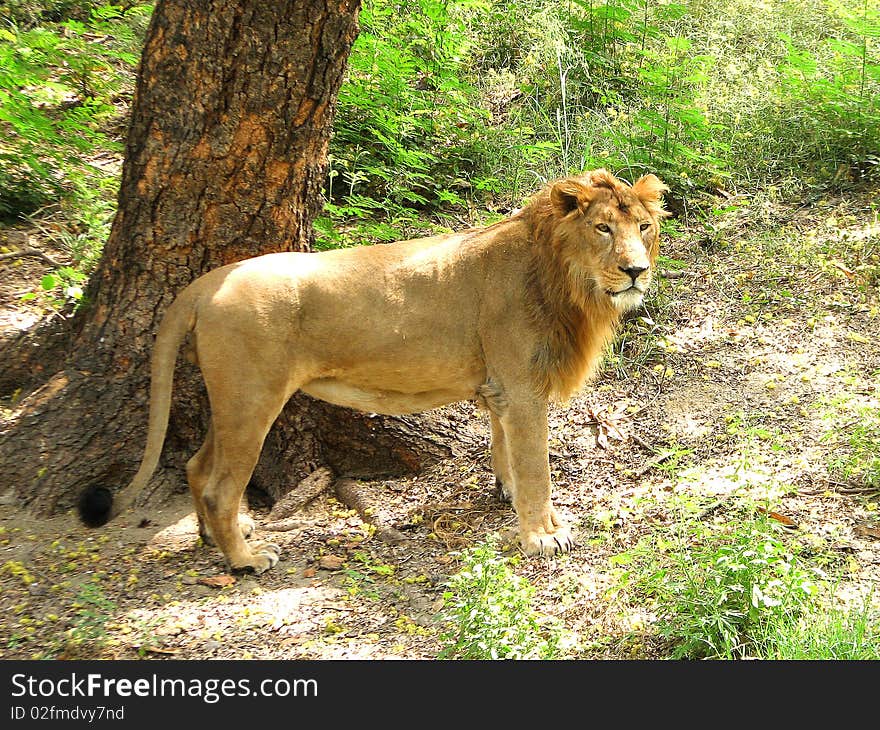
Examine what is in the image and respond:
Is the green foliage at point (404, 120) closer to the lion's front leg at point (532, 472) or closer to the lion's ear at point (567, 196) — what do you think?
the lion's ear at point (567, 196)

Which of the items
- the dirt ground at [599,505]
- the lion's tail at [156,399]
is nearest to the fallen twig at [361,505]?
the dirt ground at [599,505]

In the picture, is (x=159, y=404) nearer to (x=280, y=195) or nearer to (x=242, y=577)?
(x=242, y=577)

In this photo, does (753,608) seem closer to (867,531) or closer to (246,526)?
(867,531)

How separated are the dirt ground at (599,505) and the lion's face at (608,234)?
3.52ft

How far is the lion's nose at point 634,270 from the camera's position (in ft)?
17.2

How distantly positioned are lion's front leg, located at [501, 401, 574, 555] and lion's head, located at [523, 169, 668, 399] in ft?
0.68

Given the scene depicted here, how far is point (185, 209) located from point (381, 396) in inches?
66.1

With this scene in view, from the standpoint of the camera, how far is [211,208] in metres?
5.75

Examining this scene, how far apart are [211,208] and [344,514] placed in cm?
217

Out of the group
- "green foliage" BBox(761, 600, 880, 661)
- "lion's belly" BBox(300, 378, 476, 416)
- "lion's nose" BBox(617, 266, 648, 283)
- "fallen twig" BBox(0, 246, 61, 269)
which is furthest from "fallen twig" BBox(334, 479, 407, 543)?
"fallen twig" BBox(0, 246, 61, 269)

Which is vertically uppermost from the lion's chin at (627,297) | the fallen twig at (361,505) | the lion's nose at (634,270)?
the lion's nose at (634,270)

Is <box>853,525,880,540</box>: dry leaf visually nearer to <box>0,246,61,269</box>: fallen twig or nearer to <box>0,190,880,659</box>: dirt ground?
<box>0,190,880,659</box>: dirt ground

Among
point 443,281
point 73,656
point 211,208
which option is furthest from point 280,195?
point 73,656

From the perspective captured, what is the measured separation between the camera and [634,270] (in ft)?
17.2
